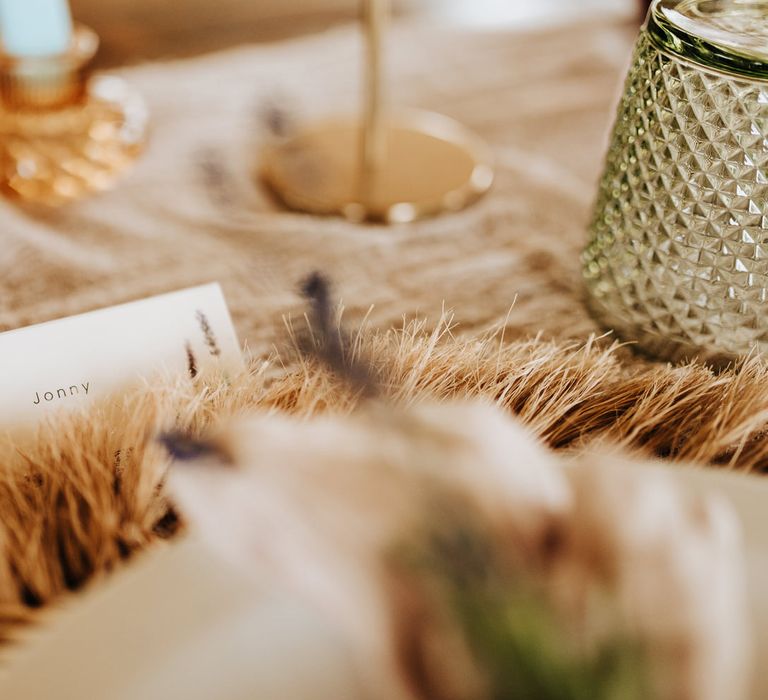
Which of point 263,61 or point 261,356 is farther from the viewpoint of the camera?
point 263,61

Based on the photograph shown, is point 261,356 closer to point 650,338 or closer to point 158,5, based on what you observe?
point 650,338

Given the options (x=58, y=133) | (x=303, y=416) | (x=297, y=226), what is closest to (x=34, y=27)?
(x=58, y=133)

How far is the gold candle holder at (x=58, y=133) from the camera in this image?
39 centimetres

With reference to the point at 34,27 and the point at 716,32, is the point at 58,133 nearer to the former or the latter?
the point at 34,27

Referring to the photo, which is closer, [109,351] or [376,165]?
[109,351]

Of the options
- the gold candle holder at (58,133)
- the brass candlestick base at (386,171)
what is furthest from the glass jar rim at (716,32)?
the gold candle holder at (58,133)

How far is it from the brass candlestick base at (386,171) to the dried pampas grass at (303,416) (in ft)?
0.49

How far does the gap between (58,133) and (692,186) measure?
0.33 meters

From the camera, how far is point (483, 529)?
12 centimetres

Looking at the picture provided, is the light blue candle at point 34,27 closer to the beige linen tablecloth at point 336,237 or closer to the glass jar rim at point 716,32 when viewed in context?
the beige linen tablecloth at point 336,237

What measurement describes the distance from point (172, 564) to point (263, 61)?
47cm

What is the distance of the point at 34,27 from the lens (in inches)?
15.2

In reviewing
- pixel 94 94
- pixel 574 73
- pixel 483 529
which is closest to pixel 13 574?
pixel 483 529

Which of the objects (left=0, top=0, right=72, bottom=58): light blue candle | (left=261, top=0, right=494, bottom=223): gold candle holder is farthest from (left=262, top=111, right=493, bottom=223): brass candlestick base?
(left=0, top=0, right=72, bottom=58): light blue candle
